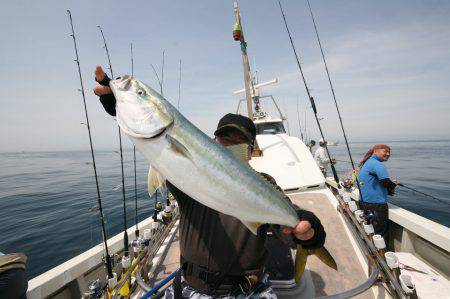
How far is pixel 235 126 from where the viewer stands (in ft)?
8.38

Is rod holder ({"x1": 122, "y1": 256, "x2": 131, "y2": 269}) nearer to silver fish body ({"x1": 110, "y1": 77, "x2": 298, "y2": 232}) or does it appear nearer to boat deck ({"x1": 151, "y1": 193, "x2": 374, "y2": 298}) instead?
boat deck ({"x1": 151, "y1": 193, "x2": 374, "y2": 298})

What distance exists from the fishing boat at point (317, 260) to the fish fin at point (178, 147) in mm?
1897

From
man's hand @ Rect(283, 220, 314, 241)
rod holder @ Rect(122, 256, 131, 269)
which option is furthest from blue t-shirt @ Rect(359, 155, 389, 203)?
rod holder @ Rect(122, 256, 131, 269)

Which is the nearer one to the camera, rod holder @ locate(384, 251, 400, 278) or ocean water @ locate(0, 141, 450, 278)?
rod holder @ locate(384, 251, 400, 278)

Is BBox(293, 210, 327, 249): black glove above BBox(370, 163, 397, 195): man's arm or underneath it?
above

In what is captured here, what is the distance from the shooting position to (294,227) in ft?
7.16

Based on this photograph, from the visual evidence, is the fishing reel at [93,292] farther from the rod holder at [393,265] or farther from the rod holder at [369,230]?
the rod holder at [369,230]

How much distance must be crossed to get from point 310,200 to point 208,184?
5003 millimetres

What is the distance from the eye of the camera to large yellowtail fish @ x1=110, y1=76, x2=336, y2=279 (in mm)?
1872

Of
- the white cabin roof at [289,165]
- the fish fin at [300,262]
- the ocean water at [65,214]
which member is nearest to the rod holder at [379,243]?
the fish fin at [300,262]

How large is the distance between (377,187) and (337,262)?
10.9 feet

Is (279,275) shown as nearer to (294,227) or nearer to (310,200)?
(294,227)

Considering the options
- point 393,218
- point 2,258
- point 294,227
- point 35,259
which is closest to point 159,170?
point 294,227

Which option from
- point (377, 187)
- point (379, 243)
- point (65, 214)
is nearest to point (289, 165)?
point (377, 187)
